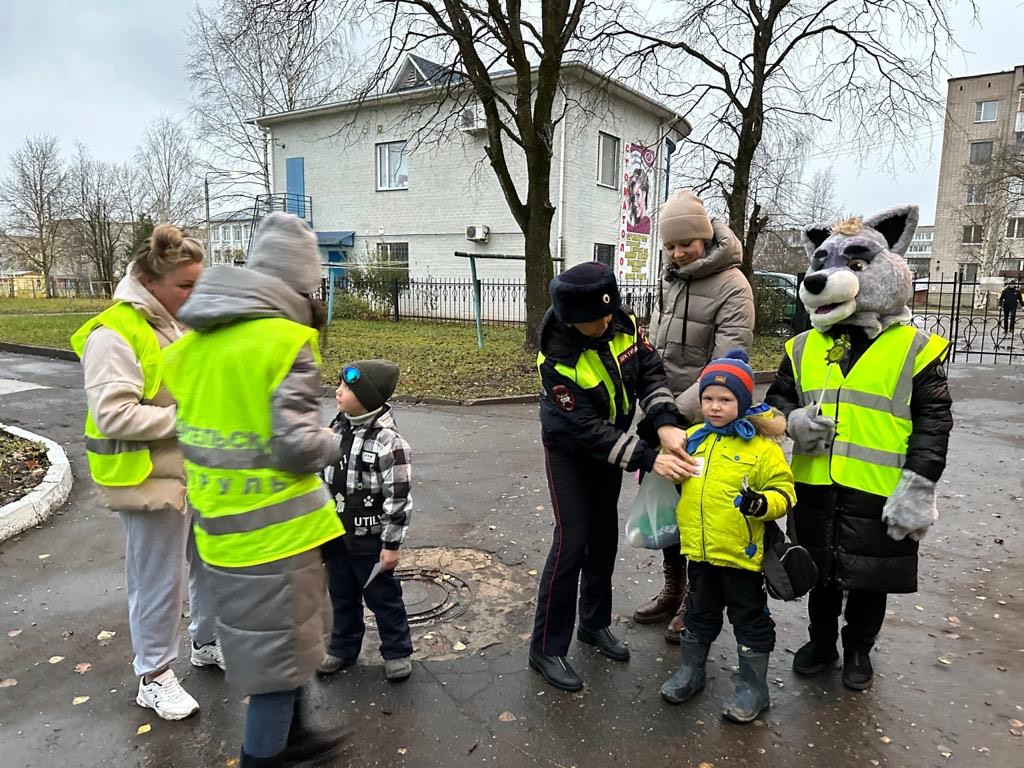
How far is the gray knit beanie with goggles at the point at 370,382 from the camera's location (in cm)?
288

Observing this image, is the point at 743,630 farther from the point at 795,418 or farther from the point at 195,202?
the point at 195,202

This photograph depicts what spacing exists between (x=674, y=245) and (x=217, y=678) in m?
2.97

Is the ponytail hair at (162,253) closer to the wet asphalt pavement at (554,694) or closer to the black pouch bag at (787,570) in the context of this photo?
the wet asphalt pavement at (554,694)

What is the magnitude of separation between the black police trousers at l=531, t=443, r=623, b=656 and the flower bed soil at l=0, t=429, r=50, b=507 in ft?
13.9

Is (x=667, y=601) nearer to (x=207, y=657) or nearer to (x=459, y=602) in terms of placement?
(x=459, y=602)

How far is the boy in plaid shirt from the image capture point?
2912mm

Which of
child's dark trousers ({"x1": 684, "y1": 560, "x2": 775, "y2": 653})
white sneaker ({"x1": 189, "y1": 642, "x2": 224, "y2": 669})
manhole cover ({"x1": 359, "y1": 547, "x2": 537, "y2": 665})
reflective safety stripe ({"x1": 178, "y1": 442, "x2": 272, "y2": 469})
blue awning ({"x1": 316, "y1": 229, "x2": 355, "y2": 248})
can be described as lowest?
manhole cover ({"x1": 359, "y1": 547, "x2": 537, "y2": 665})

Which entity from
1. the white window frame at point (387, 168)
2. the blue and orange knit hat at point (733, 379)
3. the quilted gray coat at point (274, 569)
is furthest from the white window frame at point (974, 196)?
the quilted gray coat at point (274, 569)

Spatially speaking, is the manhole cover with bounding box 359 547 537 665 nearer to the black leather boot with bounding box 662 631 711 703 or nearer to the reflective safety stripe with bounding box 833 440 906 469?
the black leather boot with bounding box 662 631 711 703

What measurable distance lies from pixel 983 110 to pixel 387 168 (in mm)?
47613

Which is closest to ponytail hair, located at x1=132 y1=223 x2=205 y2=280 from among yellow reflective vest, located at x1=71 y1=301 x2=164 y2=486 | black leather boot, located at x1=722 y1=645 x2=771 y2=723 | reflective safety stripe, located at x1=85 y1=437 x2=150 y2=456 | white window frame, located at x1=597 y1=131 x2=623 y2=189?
yellow reflective vest, located at x1=71 y1=301 x2=164 y2=486

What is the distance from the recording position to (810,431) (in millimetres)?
2939

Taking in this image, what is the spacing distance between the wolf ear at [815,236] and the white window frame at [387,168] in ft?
70.5

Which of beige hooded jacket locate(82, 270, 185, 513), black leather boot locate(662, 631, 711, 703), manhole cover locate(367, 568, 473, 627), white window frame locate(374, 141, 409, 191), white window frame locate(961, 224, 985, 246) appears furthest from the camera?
white window frame locate(961, 224, 985, 246)
